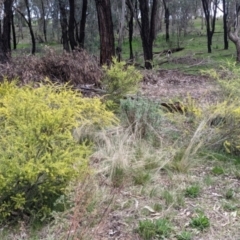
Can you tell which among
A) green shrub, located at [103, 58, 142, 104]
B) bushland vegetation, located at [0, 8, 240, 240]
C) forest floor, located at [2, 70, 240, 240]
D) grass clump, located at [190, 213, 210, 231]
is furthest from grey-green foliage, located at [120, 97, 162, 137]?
grass clump, located at [190, 213, 210, 231]

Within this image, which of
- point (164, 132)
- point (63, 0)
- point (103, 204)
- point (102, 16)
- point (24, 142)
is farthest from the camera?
point (63, 0)

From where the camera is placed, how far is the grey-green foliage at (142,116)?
549 centimetres

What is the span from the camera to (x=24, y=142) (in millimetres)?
3338

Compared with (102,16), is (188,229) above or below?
below

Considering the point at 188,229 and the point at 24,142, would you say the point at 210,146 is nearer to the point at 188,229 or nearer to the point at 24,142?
the point at 188,229

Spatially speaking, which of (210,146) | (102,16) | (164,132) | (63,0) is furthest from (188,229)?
(63,0)

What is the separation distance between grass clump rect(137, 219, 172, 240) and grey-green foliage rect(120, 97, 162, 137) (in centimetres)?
205

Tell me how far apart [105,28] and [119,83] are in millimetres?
3703

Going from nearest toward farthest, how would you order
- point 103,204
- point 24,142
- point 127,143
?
point 24,142
point 103,204
point 127,143

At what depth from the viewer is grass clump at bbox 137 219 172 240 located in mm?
3289

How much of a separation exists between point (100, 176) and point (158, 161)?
715 mm

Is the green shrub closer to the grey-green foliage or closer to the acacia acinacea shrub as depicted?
the grey-green foliage

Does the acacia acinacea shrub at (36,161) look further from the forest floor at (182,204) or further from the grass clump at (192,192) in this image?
the grass clump at (192,192)

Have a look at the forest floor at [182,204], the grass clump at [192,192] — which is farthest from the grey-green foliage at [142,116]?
the grass clump at [192,192]
